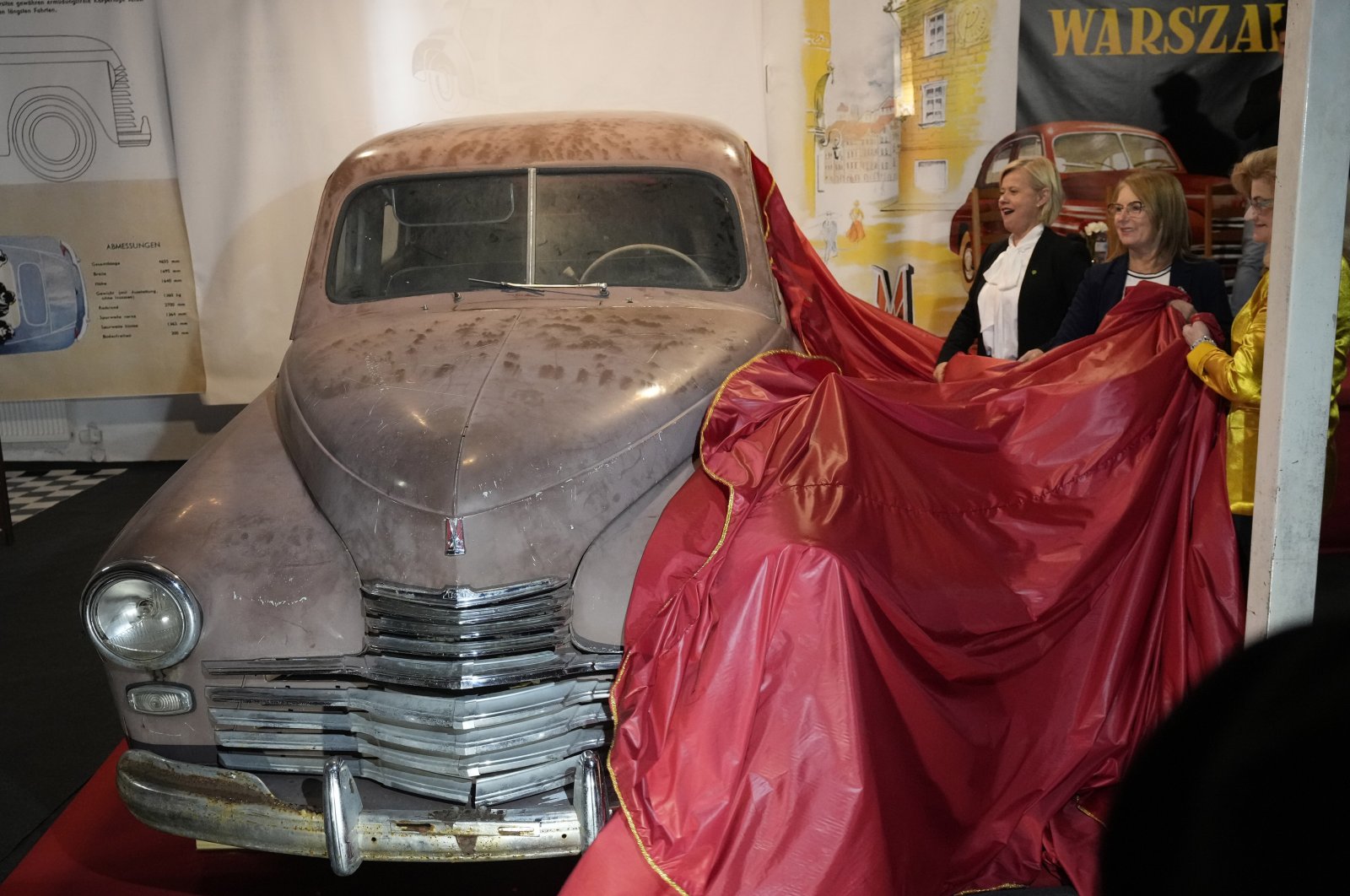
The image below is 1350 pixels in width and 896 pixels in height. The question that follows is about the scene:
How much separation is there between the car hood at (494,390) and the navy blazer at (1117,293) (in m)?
1.03

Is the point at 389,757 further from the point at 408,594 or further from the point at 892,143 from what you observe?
the point at 892,143

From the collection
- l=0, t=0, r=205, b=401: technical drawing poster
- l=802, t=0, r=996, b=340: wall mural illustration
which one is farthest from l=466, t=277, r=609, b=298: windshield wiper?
l=0, t=0, r=205, b=401: technical drawing poster

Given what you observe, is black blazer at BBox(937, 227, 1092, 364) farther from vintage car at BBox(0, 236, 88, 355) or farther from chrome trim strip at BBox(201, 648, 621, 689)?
Answer: vintage car at BBox(0, 236, 88, 355)

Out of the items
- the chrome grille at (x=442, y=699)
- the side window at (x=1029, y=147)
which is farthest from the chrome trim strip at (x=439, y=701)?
the side window at (x=1029, y=147)

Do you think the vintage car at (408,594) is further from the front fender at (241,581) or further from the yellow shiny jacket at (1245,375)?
the yellow shiny jacket at (1245,375)

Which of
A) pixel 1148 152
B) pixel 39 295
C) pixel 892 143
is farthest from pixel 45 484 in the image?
pixel 1148 152

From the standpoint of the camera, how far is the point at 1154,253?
3.32 meters

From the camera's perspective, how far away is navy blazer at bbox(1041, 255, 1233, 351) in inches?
124

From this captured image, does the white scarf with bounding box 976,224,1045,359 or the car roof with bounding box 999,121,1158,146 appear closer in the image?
the white scarf with bounding box 976,224,1045,359

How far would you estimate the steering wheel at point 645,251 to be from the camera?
3.41 metres

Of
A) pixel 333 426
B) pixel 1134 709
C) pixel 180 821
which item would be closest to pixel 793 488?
pixel 1134 709

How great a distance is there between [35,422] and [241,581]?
18.6 ft

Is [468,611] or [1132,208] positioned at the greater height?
[1132,208]

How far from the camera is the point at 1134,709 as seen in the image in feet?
8.50
